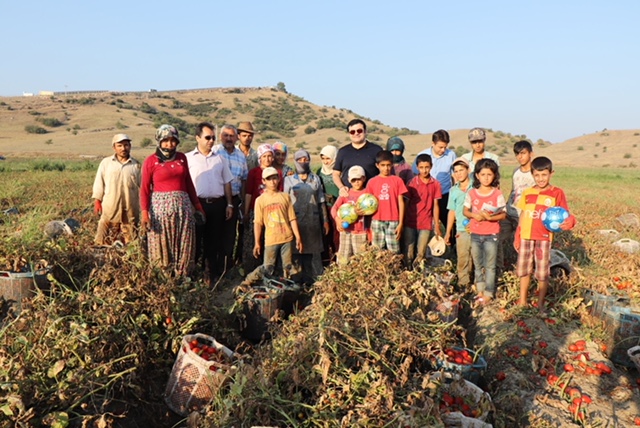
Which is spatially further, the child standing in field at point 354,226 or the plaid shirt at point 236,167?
the plaid shirt at point 236,167

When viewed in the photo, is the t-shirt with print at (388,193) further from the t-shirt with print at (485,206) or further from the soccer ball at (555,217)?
the soccer ball at (555,217)

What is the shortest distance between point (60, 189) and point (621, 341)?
49.2ft

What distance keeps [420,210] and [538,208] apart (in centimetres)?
129

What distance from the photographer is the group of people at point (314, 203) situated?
5027 mm

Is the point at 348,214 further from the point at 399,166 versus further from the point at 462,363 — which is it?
the point at 462,363

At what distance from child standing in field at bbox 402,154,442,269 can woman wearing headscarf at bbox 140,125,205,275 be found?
2529mm

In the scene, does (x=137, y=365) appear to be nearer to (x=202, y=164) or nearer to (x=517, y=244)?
(x=202, y=164)

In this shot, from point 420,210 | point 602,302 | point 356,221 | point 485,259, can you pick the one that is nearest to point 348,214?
point 356,221

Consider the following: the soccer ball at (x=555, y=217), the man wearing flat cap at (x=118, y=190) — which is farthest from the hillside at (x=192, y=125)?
the soccer ball at (x=555, y=217)

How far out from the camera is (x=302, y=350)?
120 inches

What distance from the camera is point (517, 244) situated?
5219 millimetres

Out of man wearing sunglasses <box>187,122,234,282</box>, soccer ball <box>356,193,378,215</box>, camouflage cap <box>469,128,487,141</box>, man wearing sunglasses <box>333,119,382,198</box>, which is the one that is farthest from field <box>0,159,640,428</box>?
camouflage cap <box>469,128,487,141</box>

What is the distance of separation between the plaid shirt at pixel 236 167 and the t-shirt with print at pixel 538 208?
339 centimetres

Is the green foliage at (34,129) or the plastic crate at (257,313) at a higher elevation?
the green foliage at (34,129)
